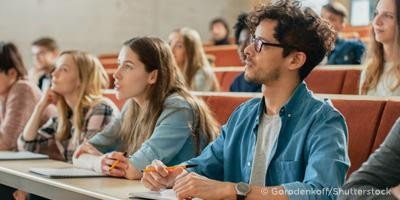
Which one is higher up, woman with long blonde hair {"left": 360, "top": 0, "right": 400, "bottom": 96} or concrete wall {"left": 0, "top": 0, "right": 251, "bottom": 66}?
woman with long blonde hair {"left": 360, "top": 0, "right": 400, "bottom": 96}

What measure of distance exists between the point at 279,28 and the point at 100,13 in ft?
21.6

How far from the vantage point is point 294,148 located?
73.0 inches

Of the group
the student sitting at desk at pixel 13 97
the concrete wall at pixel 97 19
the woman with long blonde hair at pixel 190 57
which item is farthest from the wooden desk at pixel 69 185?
the concrete wall at pixel 97 19

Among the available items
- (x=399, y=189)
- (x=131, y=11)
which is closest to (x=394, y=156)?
(x=399, y=189)

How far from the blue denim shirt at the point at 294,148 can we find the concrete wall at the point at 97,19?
5925mm

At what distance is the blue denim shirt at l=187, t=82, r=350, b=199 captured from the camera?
172 cm

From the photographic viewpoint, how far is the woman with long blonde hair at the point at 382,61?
2.78 m

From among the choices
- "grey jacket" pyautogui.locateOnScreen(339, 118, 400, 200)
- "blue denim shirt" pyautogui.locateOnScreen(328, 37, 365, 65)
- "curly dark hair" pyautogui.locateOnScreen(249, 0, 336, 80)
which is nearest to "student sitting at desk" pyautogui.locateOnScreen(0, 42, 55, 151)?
"curly dark hair" pyautogui.locateOnScreen(249, 0, 336, 80)

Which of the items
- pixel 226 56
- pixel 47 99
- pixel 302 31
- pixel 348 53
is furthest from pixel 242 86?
pixel 226 56

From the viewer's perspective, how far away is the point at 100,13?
8.31 metres

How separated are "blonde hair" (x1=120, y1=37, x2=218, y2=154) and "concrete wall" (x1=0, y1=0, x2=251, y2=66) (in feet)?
17.3

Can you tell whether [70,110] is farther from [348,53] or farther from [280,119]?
[348,53]

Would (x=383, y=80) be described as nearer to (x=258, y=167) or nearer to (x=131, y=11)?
(x=258, y=167)

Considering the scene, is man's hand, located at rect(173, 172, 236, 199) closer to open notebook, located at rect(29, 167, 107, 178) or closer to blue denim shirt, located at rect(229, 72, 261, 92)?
open notebook, located at rect(29, 167, 107, 178)
